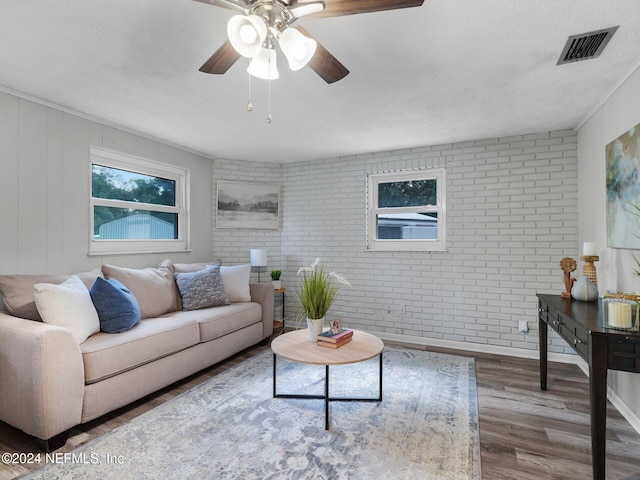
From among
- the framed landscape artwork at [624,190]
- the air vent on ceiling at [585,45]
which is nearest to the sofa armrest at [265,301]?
the framed landscape artwork at [624,190]

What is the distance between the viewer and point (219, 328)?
127 inches

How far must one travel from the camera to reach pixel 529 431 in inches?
86.7

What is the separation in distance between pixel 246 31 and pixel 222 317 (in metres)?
2.53

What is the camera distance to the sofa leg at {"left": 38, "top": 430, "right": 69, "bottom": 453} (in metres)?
1.97

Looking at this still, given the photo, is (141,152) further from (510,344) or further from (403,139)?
(510,344)

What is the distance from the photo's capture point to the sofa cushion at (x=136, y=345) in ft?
7.25

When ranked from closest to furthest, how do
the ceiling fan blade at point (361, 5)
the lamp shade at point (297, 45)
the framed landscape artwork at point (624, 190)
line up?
the ceiling fan blade at point (361, 5), the lamp shade at point (297, 45), the framed landscape artwork at point (624, 190)

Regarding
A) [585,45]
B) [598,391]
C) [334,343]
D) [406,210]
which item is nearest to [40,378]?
[334,343]

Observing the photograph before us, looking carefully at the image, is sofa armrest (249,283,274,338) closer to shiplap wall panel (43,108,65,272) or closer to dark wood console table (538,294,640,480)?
shiplap wall panel (43,108,65,272)

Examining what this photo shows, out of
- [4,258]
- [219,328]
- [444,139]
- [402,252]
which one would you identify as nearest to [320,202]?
[402,252]

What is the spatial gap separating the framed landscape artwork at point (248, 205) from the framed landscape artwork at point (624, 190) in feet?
11.8

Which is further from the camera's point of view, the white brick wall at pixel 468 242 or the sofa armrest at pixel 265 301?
the sofa armrest at pixel 265 301

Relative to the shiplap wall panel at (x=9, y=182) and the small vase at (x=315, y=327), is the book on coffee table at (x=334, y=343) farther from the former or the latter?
the shiplap wall panel at (x=9, y=182)

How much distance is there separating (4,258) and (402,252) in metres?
3.73
